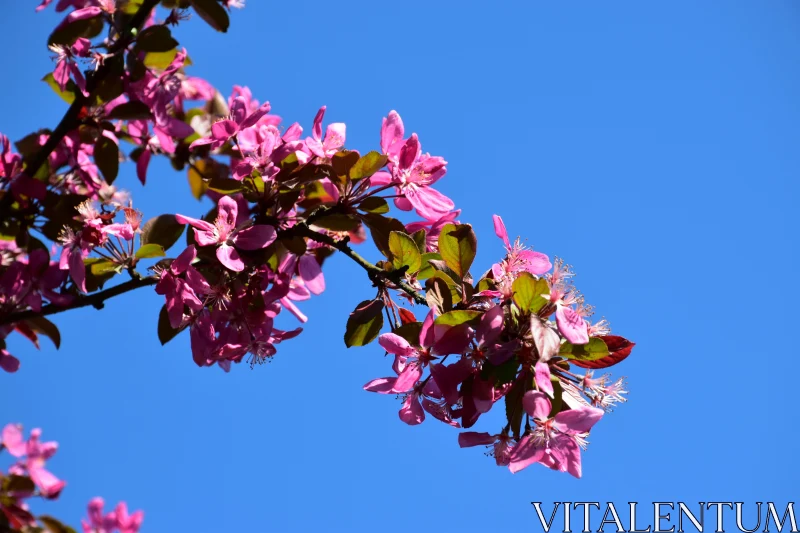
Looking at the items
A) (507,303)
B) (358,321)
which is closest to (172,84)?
(358,321)

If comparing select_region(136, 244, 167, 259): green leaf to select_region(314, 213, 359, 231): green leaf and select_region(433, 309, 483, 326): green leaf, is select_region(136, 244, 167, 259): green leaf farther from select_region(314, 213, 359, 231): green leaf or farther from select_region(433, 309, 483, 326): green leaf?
select_region(433, 309, 483, 326): green leaf

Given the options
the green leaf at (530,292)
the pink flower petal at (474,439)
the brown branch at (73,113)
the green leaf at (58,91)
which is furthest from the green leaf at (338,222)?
the green leaf at (58,91)

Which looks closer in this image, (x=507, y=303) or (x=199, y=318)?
(x=507, y=303)

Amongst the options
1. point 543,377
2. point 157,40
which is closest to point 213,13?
point 157,40

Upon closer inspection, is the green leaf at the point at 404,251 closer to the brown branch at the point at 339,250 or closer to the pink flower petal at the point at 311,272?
the brown branch at the point at 339,250

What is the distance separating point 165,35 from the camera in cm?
193

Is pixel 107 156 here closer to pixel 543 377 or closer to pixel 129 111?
pixel 129 111

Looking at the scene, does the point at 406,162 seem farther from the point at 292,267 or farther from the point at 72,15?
the point at 72,15

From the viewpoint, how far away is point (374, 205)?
5.75 ft

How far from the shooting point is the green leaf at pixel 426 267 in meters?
1.70

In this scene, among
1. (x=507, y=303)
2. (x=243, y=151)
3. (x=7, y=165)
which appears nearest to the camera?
(x=507, y=303)

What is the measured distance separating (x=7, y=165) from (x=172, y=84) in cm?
55

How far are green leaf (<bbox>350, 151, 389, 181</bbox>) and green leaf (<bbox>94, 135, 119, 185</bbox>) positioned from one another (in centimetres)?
88

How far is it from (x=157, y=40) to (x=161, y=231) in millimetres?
536
